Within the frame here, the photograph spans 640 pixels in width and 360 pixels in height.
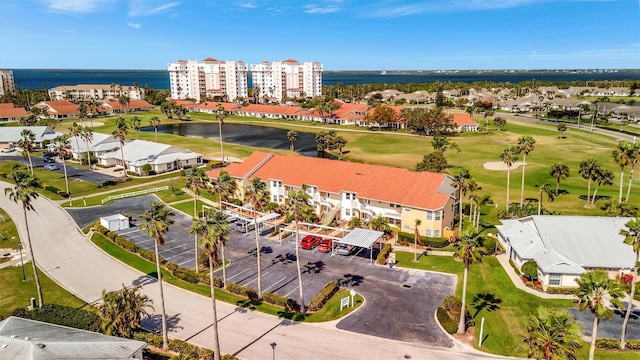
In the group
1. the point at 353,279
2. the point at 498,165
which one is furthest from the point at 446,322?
the point at 498,165

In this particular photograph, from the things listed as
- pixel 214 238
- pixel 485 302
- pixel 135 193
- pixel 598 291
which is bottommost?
pixel 485 302

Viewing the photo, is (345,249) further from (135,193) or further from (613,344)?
(135,193)

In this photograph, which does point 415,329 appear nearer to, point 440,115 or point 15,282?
point 15,282

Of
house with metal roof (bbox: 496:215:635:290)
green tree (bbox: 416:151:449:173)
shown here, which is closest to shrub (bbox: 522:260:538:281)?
house with metal roof (bbox: 496:215:635:290)

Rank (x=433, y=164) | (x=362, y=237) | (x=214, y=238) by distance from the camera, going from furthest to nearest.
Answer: (x=433, y=164) → (x=362, y=237) → (x=214, y=238)

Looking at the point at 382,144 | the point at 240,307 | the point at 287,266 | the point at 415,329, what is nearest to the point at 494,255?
the point at 415,329

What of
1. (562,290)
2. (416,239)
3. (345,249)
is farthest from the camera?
(345,249)

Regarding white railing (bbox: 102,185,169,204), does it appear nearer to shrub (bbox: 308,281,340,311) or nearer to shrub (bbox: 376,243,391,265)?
shrub (bbox: 376,243,391,265)
